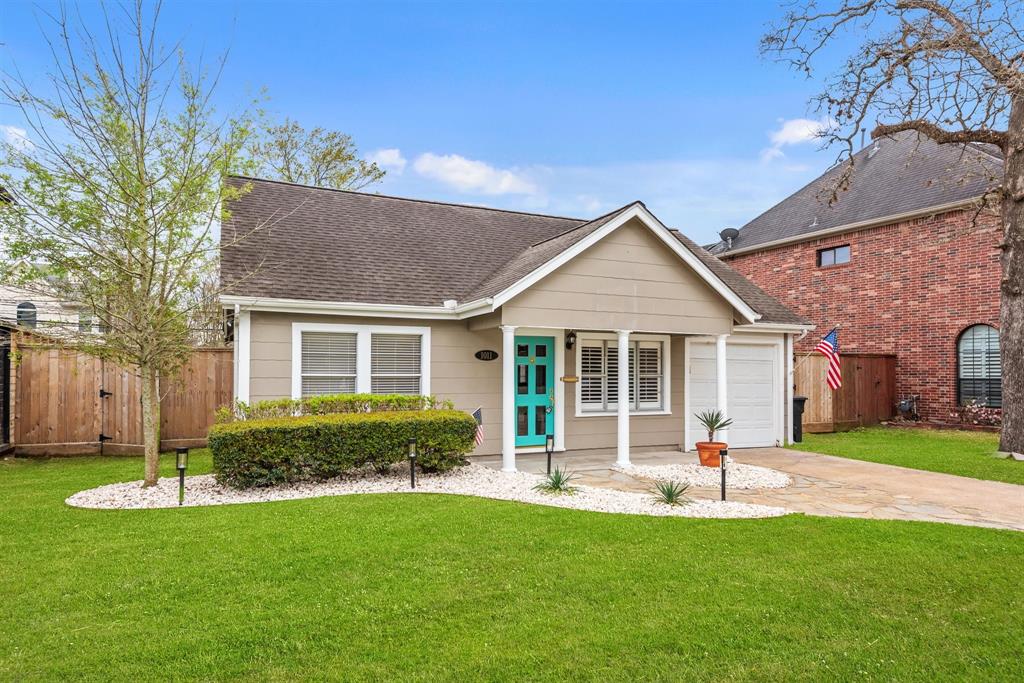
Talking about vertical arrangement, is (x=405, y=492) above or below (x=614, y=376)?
below

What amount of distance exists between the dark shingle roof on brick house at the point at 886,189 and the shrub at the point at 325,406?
39.0ft

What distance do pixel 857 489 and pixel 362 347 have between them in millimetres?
7654

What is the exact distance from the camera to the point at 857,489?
8227 mm

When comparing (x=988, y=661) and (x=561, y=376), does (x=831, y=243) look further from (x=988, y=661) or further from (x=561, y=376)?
(x=988, y=661)

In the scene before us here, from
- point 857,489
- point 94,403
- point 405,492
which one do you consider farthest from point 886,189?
point 94,403

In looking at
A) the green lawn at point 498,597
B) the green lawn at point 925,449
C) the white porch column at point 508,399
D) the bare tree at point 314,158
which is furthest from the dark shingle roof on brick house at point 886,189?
the bare tree at point 314,158

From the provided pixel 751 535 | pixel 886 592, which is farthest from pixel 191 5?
pixel 886 592

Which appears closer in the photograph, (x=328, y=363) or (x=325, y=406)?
(x=325, y=406)

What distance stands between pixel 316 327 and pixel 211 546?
4.77 metres

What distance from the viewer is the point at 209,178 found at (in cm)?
802

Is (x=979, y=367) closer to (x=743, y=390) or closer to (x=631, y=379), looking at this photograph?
(x=743, y=390)

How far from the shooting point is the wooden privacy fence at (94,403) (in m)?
10.7

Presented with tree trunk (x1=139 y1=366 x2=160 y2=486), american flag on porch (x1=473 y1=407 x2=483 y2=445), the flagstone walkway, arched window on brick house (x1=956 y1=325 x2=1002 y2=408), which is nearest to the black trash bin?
the flagstone walkway

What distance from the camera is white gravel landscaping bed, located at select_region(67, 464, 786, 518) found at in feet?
22.8
